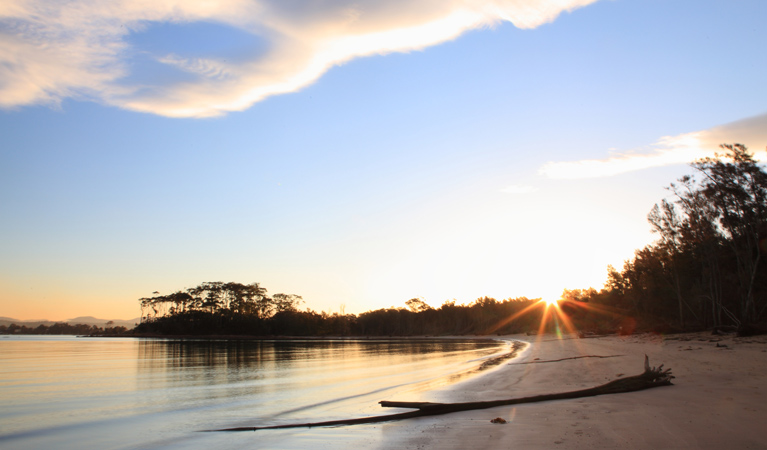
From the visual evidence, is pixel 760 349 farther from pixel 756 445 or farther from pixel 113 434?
pixel 113 434

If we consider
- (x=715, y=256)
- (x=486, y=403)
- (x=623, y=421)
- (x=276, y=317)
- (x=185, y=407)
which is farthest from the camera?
(x=276, y=317)

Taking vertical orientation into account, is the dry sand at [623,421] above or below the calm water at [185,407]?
above

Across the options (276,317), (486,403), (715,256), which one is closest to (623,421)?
(486,403)

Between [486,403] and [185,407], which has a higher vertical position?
[486,403]

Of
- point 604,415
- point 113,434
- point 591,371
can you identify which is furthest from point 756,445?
point 113,434

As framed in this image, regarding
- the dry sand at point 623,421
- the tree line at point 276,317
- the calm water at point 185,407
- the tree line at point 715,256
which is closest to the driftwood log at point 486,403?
the dry sand at point 623,421

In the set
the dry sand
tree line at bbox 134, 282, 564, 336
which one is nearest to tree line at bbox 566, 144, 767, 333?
the dry sand

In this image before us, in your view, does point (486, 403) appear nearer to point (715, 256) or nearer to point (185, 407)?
point (185, 407)

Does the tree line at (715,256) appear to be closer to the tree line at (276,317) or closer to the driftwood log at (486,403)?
the driftwood log at (486,403)

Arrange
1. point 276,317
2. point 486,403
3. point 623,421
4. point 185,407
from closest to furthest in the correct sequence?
1. point 623,421
2. point 486,403
3. point 185,407
4. point 276,317

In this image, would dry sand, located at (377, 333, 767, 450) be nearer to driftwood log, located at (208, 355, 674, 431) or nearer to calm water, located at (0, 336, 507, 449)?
driftwood log, located at (208, 355, 674, 431)

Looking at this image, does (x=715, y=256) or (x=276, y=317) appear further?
(x=276, y=317)

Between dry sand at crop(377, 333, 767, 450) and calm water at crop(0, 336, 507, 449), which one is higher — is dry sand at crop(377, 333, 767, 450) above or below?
above

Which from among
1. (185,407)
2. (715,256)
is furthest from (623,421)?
(715,256)
